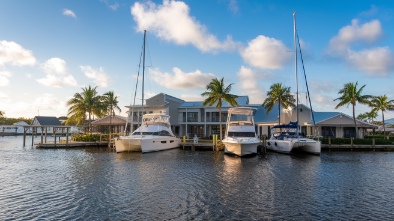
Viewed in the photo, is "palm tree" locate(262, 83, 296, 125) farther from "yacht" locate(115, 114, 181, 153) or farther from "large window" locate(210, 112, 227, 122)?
"yacht" locate(115, 114, 181, 153)

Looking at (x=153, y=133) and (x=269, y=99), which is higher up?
(x=269, y=99)

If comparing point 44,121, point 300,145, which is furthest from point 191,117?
point 44,121

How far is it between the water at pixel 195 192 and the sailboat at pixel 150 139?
9502mm

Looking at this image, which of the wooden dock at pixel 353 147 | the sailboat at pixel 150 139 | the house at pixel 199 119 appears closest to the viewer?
the sailboat at pixel 150 139

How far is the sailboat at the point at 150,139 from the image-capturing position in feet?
110

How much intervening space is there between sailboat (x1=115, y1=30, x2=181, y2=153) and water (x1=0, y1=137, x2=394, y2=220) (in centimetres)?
950

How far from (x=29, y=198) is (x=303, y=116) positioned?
1676 inches

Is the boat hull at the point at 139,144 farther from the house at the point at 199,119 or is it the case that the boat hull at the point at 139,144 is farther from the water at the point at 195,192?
the house at the point at 199,119

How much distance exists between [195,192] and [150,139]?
20.1 m

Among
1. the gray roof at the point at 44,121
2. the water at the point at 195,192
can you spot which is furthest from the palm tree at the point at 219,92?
the gray roof at the point at 44,121

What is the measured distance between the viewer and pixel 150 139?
3450 centimetres

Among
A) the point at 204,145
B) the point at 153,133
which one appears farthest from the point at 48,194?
the point at 204,145

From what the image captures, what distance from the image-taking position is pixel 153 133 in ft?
123

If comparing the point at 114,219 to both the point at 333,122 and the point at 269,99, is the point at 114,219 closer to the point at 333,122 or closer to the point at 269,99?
the point at 269,99
